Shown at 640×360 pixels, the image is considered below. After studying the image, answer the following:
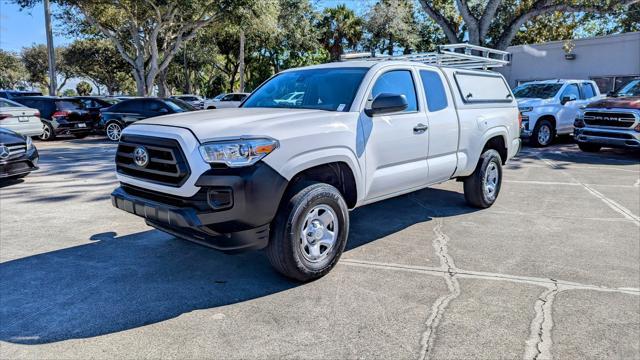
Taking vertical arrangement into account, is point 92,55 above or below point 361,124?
above

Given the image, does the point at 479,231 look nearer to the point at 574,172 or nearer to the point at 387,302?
the point at 387,302

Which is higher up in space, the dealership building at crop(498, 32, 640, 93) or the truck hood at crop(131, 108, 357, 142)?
the dealership building at crop(498, 32, 640, 93)

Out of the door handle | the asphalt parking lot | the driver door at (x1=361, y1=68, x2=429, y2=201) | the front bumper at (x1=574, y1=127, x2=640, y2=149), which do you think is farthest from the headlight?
the front bumper at (x1=574, y1=127, x2=640, y2=149)

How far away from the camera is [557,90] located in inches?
536

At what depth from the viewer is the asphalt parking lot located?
9.89 ft

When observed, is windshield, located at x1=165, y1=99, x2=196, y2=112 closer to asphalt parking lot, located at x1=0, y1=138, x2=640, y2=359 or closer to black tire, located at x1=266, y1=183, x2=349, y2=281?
asphalt parking lot, located at x1=0, y1=138, x2=640, y2=359

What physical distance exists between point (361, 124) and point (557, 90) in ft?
38.4

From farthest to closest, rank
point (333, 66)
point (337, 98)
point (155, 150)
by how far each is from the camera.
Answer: point (333, 66)
point (337, 98)
point (155, 150)

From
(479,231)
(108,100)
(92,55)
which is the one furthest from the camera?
(92,55)

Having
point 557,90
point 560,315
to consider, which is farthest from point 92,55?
point 560,315

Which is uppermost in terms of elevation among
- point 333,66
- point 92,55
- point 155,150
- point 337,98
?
point 92,55

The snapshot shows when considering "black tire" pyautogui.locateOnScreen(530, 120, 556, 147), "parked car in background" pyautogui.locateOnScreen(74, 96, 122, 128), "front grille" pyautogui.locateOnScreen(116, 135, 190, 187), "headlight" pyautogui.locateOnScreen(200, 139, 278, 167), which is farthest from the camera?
"parked car in background" pyautogui.locateOnScreen(74, 96, 122, 128)

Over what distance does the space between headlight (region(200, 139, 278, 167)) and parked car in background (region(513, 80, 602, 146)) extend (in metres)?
11.6

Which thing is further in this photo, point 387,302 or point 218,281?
point 218,281
